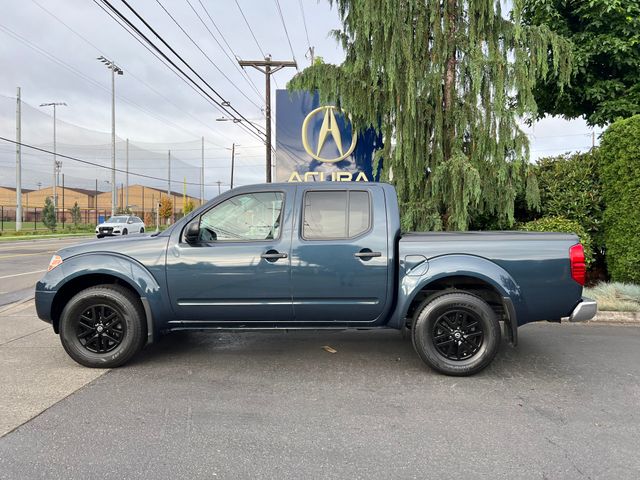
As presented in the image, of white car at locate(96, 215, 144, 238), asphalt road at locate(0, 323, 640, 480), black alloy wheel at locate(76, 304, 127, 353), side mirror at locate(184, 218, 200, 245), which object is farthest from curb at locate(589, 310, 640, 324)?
white car at locate(96, 215, 144, 238)

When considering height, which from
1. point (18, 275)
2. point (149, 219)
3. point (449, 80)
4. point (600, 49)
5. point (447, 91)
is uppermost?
point (600, 49)

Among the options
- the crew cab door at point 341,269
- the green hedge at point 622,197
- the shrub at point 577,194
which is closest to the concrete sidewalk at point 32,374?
the crew cab door at point 341,269

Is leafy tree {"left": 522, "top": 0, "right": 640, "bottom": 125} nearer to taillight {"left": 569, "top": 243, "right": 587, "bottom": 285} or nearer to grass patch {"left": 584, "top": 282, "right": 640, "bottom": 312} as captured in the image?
grass patch {"left": 584, "top": 282, "right": 640, "bottom": 312}

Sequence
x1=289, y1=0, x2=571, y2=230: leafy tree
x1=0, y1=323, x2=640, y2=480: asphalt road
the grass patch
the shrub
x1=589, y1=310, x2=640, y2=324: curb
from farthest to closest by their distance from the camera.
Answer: the shrub, x1=289, y1=0, x2=571, y2=230: leafy tree, the grass patch, x1=589, y1=310, x2=640, y2=324: curb, x1=0, y1=323, x2=640, y2=480: asphalt road

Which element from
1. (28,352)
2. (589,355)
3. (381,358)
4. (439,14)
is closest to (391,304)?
(381,358)

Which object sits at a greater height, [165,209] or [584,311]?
[165,209]

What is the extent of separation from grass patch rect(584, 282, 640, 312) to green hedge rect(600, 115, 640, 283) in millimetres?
522

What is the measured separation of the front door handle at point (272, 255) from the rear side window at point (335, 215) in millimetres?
287

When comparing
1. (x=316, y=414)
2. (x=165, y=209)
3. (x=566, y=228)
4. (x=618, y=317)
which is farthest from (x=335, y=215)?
(x=165, y=209)

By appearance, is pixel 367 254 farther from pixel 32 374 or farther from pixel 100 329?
pixel 32 374

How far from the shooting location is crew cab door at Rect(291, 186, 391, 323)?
13.8 feet

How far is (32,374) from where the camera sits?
4238 millimetres

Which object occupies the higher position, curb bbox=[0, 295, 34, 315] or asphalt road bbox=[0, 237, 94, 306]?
asphalt road bbox=[0, 237, 94, 306]

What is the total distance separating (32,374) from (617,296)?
799cm
